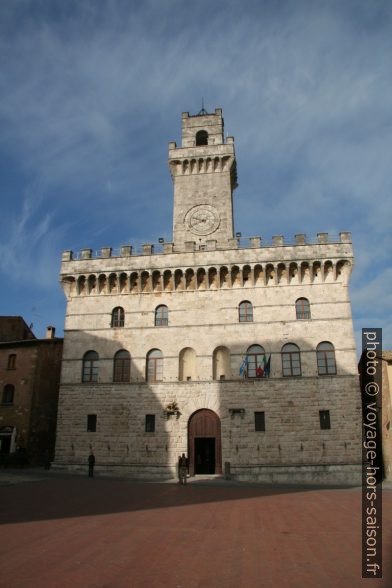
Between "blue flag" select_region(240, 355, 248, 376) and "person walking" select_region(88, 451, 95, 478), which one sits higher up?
"blue flag" select_region(240, 355, 248, 376)

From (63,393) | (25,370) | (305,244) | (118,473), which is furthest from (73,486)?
(305,244)

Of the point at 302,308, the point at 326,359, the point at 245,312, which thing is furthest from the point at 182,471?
the point at 302,308

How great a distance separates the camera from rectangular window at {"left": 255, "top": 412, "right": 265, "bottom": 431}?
88.0ft

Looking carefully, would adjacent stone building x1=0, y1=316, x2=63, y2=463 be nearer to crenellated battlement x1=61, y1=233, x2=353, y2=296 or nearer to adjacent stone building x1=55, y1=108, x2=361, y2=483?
adjacent stone building x1=55, y1=108, x2=361, y2=483

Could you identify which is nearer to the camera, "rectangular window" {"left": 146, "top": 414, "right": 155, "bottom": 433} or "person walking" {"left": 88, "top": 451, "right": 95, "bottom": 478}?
"person walking" {"left": 88, "top": 451, "right": 95, "bottom": 478}

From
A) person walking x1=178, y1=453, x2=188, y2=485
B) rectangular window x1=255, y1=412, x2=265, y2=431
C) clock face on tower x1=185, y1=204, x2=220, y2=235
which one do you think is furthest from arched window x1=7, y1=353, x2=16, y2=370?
rectangular window x1=255, y1=412, x2=265, y2=431

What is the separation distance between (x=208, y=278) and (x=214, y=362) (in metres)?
5.54

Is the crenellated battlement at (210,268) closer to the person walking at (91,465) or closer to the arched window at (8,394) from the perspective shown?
the arched window at (8,394)

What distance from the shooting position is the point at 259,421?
88.4 ft

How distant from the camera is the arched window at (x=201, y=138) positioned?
38.3 metres

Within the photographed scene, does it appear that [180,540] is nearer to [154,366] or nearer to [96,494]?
[96,494]

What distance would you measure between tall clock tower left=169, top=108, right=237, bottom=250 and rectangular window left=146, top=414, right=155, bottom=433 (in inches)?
484

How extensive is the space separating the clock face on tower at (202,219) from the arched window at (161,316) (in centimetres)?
726

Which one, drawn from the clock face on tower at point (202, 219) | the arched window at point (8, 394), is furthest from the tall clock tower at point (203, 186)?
the arched window at point (8, 394)
